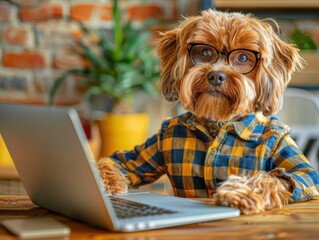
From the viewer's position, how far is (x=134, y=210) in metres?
1.00

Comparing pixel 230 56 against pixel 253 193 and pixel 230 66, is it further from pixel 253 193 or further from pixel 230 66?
pixel 253 193

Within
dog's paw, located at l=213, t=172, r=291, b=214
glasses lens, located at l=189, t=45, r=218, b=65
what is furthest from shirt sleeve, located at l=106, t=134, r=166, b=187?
dog's paw, located at l=213, t=172, r=291, b=214

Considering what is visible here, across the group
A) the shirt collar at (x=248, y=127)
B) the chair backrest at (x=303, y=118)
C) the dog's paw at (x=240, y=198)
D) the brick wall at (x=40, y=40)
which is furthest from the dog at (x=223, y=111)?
the brick wall at (x=40, y=40)

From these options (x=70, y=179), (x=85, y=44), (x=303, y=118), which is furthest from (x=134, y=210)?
(x=303, y=118)

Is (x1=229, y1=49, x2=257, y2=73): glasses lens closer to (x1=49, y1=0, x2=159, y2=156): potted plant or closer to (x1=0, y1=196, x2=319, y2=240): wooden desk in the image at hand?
(x1=0, y1=196, x2=319, y2=240): wooden desk

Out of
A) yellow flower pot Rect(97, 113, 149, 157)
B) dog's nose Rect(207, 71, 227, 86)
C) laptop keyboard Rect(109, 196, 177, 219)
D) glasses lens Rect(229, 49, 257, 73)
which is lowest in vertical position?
yellow flower pot Rect(97, 113, 149, 157)

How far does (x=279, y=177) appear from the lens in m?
1.21

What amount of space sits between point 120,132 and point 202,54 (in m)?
1.41

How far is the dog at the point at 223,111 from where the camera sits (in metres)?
1.26

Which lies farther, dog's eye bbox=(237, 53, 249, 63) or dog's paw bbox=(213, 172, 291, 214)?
dog's eye bbox=(237, 53, 249, 63)

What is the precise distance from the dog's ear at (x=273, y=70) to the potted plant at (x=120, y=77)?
1413mm

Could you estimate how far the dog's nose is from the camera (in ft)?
4.14

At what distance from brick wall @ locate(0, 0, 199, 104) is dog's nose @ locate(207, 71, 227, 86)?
1.74 meters

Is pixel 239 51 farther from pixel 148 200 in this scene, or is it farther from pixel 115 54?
pixel 115 54
